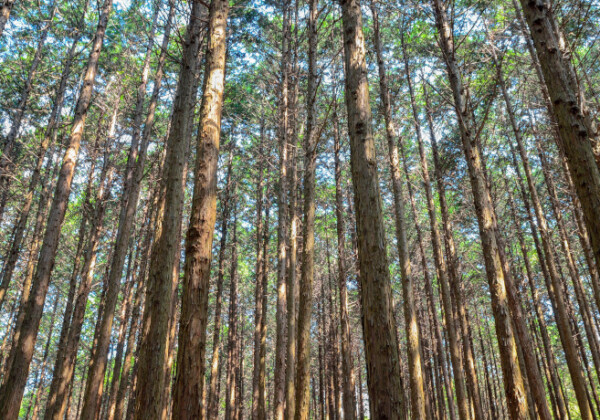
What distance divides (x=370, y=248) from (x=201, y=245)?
76.2 inches

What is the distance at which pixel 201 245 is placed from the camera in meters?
4.21

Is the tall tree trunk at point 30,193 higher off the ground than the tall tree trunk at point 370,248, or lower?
higher

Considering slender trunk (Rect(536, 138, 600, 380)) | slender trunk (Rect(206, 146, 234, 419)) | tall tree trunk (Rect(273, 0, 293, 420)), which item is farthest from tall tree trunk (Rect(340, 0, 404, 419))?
slender trunk (Rect(206, 146, 234, 419))

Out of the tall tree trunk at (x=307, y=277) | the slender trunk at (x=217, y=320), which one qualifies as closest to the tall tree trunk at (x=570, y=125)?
the tall tree trunk at (x=307, y=277)

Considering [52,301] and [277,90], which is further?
[52,301]

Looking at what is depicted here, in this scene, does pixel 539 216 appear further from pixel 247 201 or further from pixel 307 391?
pixel 247 201

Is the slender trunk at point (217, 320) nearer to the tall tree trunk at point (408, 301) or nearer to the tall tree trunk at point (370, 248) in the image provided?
the tall tree trunk at point (408, 301)

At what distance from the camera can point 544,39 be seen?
4082 millimetres

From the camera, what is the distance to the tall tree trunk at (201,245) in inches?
147

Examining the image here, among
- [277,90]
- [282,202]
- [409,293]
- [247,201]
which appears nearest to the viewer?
[409,293]

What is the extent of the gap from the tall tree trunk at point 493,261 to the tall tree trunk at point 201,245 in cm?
423

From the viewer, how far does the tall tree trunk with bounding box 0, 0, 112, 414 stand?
6.98 meters

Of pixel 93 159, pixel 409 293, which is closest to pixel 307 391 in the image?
pixel 409 293

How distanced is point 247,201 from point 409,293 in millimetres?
13590
